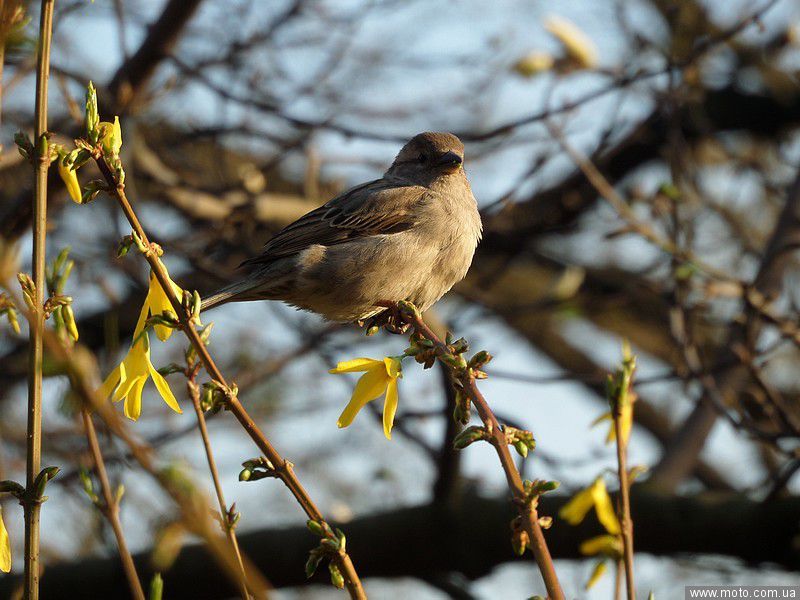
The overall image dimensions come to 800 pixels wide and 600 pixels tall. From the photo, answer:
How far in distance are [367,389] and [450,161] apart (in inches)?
126

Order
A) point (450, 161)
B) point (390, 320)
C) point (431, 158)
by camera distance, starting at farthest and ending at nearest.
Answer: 1. point (431, 158)
2. point (450, 161)
3. point (390, 320)

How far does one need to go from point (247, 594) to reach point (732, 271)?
21.8 ft

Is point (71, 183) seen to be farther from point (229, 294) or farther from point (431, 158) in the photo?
point (431, 158)

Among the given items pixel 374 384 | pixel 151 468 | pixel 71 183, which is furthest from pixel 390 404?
pixel 151 468

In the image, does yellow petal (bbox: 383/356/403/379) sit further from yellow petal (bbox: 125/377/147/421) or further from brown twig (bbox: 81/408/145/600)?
brown twig (bbox: 81/408/145/600)

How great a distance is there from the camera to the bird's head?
5.49m

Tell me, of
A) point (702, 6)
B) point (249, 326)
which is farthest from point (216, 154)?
point (702, 6)

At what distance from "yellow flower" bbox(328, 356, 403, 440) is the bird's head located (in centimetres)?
314

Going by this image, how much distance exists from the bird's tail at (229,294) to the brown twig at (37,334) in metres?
2.09

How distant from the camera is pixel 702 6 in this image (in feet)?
24.8

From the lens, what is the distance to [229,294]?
13.9 ft

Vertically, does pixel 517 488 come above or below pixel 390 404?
below

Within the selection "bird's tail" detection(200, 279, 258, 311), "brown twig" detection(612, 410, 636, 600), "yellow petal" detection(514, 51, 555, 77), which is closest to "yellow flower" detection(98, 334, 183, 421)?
"brown twig" detection(612, 410, 636, 600)

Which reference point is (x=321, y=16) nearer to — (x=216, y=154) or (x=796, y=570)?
(x=216, y=154)
